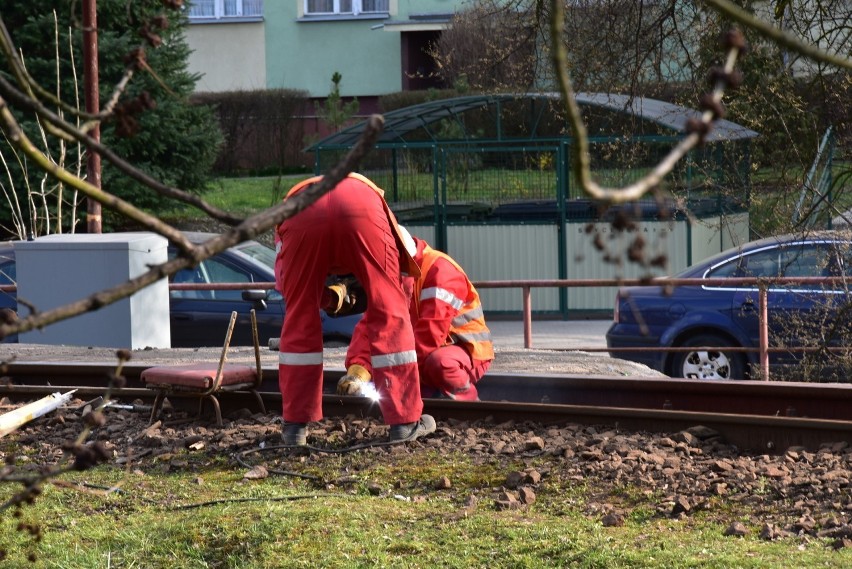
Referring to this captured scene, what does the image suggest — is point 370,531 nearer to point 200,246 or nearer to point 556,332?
point 200,246

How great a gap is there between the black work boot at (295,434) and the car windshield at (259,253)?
6197mm

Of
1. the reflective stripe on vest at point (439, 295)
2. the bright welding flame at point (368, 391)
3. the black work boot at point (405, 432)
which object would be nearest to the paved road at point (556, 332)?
the bright welding flame at point (368, 391)

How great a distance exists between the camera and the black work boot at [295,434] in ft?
22.6

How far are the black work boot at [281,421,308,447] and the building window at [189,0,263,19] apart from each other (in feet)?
96.4

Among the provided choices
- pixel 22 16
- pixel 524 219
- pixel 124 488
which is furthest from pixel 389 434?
pixel 22 16

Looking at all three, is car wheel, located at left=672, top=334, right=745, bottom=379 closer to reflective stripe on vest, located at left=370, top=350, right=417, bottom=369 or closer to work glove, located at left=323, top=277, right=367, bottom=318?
work glove, located at left=323, top=277, right=367, bottom=318

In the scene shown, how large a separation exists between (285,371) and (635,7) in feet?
16.1

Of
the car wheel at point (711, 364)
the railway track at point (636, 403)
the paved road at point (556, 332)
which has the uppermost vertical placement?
the railway track at point (636, 403)

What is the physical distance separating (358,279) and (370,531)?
6.36 feet

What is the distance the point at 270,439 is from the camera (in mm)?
7191

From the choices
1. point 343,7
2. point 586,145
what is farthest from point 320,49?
point 586,145

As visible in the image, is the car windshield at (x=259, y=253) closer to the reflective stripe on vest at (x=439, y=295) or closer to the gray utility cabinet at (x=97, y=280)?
the gray utility cabinet at (x=97, y=280)

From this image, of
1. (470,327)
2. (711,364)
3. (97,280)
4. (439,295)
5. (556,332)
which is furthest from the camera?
(556,332)

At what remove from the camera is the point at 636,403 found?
310 inches
